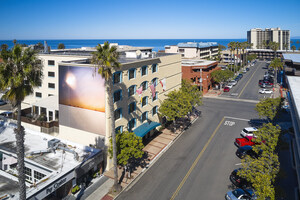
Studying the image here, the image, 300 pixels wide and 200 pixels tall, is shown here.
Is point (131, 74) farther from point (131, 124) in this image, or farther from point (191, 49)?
point (191, 49)

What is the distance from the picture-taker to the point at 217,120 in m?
51.8

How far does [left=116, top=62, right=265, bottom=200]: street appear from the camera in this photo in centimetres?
2684

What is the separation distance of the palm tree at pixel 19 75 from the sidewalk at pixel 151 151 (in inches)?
444

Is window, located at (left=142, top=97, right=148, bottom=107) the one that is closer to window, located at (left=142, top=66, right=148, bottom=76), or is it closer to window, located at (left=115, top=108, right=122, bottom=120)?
window, located at (left=142, top=66, right=148, bottom=76)

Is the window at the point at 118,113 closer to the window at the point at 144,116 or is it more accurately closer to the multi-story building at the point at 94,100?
the multi-story building at the point at 94,100

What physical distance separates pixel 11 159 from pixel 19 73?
58.7 feet

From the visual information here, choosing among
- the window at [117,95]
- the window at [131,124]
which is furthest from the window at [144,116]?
the window at [117,95]

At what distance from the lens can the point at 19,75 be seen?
53.6 ft

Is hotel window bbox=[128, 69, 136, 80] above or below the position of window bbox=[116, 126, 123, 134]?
above

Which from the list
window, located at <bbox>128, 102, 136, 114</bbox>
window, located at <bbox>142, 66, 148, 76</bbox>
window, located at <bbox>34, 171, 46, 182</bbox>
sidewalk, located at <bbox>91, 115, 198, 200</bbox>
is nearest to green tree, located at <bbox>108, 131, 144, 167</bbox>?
sidewalk, located at <bbox>91, 115, 198, 200</bbox>

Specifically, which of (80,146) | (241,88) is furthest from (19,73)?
(241,88)

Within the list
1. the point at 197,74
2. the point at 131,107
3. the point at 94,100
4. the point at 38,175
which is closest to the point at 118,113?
the point at 131,107

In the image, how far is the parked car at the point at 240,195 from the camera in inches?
954

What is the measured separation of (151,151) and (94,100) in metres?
13.1
